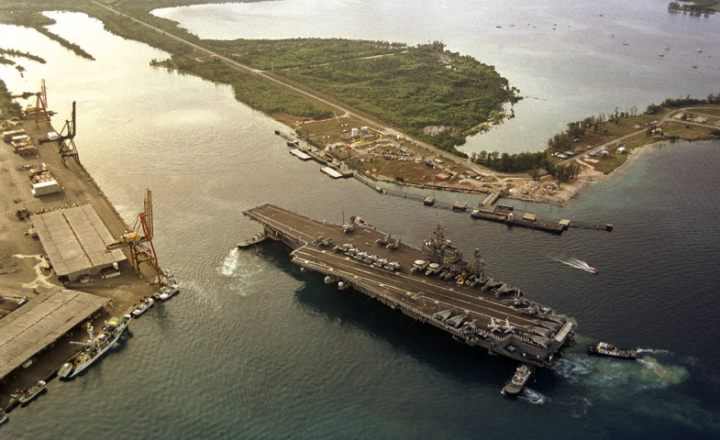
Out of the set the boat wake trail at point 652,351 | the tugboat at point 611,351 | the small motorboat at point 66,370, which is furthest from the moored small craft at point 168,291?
the boat wake trail at point 652,351

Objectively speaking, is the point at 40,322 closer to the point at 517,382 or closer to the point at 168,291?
the point at 168,291

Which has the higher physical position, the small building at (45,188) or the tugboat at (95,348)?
the small building at (45,188)

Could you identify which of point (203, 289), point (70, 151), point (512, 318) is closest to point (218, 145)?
point (70, 151)

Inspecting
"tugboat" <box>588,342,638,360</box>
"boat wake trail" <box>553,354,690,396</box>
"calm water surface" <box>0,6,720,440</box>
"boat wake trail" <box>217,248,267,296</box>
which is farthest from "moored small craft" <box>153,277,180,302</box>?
"tugboat" <box>588,342,638,360</box>

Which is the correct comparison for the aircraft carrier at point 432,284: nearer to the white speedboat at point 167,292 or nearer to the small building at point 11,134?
the white speedboat at point 167,292

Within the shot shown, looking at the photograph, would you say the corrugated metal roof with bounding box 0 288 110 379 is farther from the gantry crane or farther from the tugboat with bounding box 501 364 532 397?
the tugboat with bounding box 501 364 532 397

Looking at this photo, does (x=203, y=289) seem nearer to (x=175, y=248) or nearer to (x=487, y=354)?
(x=175, y=248)
